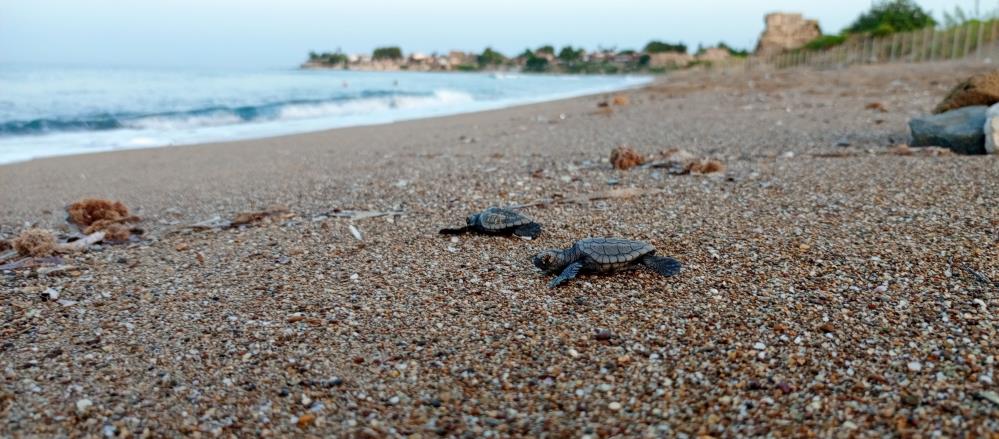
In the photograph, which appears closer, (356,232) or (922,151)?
(356,232)

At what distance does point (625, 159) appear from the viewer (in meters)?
6.62

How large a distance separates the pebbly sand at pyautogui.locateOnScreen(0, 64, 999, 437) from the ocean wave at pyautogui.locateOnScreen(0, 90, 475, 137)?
9.55m

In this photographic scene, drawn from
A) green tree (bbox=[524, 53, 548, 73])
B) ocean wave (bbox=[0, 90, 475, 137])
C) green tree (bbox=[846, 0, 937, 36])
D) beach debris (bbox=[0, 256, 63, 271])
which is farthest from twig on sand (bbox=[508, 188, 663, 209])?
green tree (bbox=[524, 53, 548, 73])

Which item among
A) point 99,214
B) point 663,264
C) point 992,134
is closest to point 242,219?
point 99,214

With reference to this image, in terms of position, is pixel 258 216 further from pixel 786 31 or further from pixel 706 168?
pixel 786 31

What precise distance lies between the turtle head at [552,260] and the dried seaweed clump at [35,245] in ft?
10.6

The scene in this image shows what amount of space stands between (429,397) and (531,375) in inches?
16.2

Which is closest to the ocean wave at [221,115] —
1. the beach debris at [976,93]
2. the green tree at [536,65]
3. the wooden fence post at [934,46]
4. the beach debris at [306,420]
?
the beach debris at [306,420]

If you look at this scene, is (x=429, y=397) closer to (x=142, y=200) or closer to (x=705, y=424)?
(x=705, y=424)

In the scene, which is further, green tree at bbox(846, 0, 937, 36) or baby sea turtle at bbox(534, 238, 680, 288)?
green tree at bbox(846, 0, 937, 36)

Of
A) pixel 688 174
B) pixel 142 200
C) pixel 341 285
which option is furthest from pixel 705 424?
pixel 142 200

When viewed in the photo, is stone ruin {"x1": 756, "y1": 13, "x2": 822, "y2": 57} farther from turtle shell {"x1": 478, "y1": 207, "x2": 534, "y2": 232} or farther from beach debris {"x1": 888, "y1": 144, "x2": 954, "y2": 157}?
turtle shell {"x1": 478, "y1": 207, "x2": 534, "y2": 232}

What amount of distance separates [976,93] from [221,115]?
16347mm

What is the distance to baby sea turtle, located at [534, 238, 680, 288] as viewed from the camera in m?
3.38
